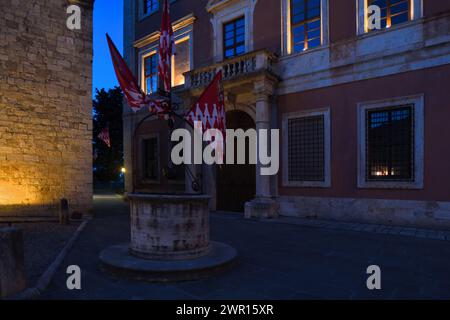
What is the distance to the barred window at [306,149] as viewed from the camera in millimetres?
10797

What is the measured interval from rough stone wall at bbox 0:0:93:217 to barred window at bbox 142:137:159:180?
5.17m

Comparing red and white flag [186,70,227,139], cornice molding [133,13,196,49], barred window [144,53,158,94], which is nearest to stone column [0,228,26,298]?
red and white flag [186,70,227,139]

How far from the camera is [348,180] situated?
1012 cm

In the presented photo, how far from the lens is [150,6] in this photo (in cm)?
1681

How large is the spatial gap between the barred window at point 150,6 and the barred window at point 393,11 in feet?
36.6

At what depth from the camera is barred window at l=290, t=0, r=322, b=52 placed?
36.0 ft

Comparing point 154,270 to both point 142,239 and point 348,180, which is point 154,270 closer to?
point 142,239

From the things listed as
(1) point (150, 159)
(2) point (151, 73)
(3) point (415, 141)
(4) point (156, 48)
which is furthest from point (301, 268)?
(2) point (151, 73)

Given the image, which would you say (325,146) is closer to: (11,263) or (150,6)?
(11,263)

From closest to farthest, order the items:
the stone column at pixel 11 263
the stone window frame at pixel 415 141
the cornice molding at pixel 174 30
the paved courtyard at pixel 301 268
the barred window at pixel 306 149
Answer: the stone column at pixel 11 263 < the paved courtyard at pixel 301 268 < the stone window frame at pixel 415 141 < the barred window at pixel 306 149 < the cornice molding at pixel 174 30

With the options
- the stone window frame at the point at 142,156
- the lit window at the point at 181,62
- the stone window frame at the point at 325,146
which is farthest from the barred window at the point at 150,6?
the stone window frame at the point at 325,146

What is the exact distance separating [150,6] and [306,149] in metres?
12.3

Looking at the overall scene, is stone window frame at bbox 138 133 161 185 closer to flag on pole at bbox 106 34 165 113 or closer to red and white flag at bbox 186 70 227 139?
red and white flag at bbox 186 70 227 139

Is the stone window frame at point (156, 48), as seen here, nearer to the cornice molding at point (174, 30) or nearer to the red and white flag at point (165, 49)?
the cornice molding at point (174, 30)
